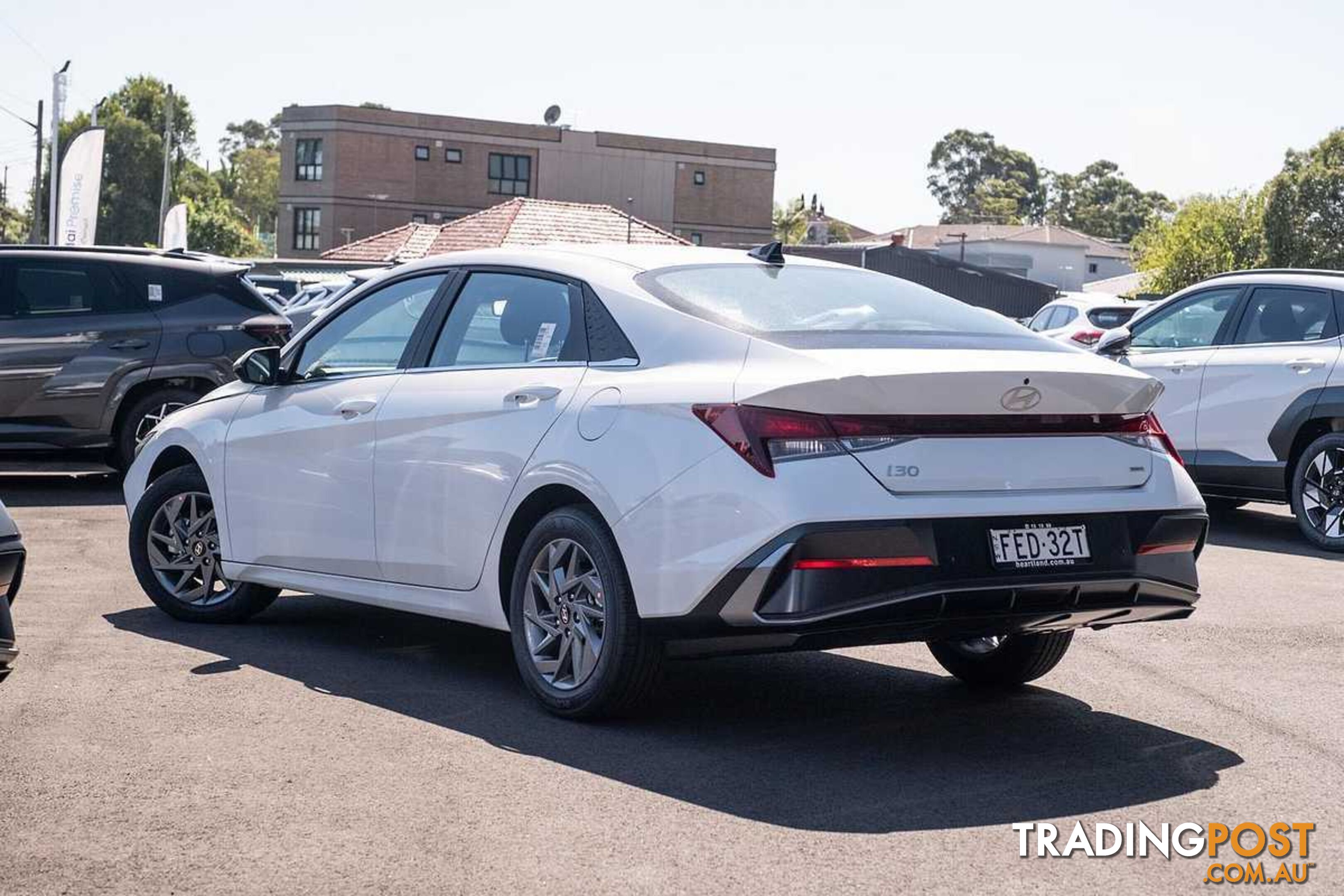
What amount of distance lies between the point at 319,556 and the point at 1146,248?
295 ft

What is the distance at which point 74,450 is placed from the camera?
13.6m

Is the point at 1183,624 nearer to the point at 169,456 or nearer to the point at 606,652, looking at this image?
the point at 606,652

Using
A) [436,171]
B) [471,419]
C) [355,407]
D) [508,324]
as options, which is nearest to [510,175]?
[436,171]

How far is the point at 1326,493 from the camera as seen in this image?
1214cm

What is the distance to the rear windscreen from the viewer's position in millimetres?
22016

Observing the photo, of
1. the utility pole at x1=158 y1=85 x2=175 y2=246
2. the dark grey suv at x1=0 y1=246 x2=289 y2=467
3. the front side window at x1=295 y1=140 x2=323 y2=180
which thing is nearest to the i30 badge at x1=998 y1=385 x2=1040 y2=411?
the dark grey suv at x1=0 y1=246 x2=289 y2=467

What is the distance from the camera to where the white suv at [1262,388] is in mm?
12156

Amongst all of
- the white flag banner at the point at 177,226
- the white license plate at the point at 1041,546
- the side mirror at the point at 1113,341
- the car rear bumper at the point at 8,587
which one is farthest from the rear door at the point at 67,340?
the white flag banner at the point at 177,226

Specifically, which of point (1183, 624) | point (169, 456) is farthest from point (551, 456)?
point (1183, 624)

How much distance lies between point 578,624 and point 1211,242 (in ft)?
269

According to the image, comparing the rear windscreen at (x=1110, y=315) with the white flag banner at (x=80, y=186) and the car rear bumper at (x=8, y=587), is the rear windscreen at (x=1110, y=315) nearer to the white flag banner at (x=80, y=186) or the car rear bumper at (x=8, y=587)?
the car rear bumper at (x=8, y=587)

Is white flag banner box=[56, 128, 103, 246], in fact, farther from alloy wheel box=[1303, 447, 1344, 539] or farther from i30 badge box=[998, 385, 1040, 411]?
i30 badge box=[998, 385, 1040, 411]

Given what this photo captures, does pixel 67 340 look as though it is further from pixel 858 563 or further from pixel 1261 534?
pixel 858 563

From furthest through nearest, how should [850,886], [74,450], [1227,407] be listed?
1. [74,450]
2. [1227,407]
3. [850,886]
